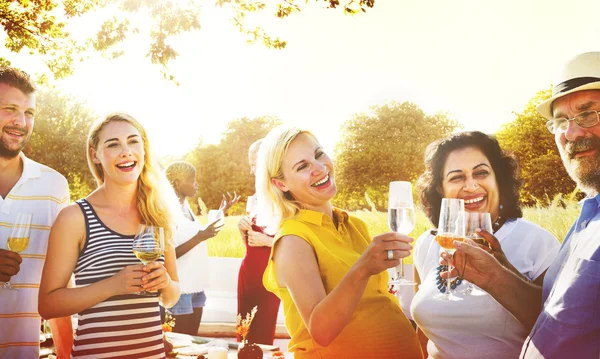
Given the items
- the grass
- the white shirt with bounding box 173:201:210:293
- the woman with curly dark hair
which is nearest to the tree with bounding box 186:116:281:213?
the grass

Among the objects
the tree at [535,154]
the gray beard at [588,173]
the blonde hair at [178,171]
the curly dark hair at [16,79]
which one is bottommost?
the gray beard at [588,173]

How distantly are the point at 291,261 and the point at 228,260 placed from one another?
913 centimetres

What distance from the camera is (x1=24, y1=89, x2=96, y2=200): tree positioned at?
2556cm

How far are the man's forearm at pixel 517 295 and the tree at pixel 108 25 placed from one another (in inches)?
241

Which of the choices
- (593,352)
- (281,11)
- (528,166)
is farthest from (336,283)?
(528,166)

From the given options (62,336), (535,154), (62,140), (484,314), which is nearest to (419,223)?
(484,314)

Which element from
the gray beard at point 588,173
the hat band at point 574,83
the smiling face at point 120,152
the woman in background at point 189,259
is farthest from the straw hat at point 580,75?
the woman in background at point 189,259

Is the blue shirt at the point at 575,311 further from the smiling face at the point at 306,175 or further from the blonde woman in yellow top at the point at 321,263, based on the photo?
the smiling face at the point at 306,175

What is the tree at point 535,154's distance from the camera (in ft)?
39.0

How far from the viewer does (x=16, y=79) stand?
3.35m

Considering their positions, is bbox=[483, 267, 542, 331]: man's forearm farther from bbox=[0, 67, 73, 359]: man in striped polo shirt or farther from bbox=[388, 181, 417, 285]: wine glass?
bbox=[0, 67, 73, 359]: man in striped polo shirt

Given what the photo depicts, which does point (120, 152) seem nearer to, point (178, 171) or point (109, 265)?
point (109, 265)

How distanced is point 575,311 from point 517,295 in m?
0.48

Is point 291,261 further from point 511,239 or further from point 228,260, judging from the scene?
point 228,260
